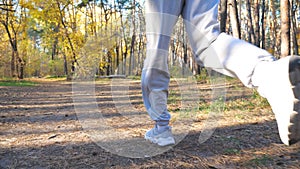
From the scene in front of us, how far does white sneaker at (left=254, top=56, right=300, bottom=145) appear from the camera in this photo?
0.79 metres

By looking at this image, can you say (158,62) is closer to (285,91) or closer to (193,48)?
(193,48)

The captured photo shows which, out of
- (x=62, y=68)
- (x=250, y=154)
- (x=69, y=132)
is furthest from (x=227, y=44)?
(x=62, y=68)

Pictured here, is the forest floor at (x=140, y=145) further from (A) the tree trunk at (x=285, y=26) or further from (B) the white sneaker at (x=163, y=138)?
(A) the tree trunk at (x=285, y=26)

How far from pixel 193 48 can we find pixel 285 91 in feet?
1.52

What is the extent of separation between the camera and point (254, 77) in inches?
35.1

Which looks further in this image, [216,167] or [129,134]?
[129,134]

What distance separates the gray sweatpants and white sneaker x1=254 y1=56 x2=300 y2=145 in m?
0.07

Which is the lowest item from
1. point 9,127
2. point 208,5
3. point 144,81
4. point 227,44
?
point 9,127

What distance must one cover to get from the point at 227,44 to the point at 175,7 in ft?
1.64

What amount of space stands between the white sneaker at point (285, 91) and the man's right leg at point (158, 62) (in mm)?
716

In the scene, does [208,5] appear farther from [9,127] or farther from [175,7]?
[9,127]

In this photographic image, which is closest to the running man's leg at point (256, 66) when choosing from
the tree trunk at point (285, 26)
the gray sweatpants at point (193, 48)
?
the gray sweatpants at point (193, 48)

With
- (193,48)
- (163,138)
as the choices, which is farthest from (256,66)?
(163,138)

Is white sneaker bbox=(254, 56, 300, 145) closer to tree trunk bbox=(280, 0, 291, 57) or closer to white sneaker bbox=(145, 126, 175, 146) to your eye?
white sneaker bbox=(145, 126, 175, 146)
